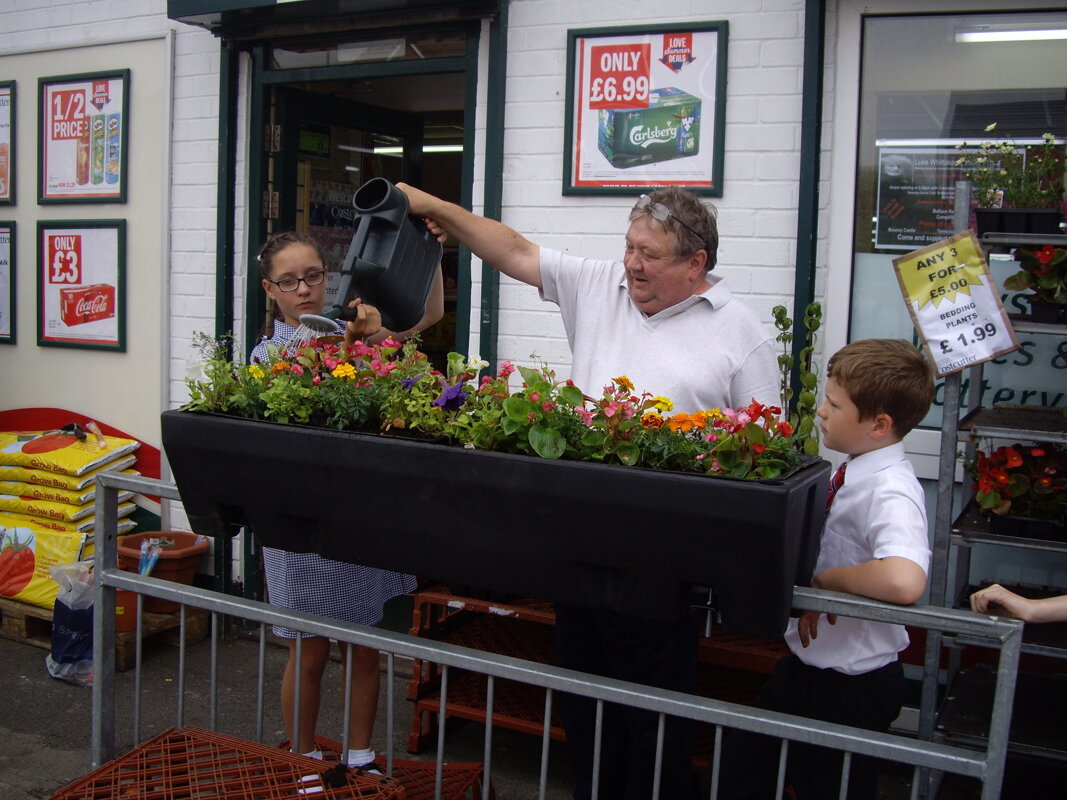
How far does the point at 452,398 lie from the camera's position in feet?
6.36

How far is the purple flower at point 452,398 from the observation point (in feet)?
6.33

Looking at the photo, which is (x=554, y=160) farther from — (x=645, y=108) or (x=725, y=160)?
(x=725, y=160)

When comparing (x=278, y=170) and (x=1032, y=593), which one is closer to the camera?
(x=1032, y=593)

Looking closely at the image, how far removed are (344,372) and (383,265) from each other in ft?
0.86

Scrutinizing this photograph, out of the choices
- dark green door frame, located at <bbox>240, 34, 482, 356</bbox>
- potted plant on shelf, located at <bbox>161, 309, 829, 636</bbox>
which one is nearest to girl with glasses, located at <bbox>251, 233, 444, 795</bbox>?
potted plant on shelf, located at <bbox>161, 309, 829, 636</bbox>

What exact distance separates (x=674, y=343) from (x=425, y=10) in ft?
7.65

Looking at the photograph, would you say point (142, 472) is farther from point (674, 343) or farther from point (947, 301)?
point (947, 301)

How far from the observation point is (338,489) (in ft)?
6.16

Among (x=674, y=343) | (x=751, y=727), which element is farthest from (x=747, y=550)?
(x=674, y=343)

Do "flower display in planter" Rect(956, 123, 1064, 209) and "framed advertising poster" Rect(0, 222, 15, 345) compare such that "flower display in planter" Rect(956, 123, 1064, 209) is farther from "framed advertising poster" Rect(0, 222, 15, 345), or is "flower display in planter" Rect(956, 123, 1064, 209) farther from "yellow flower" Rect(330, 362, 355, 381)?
"framed advertising poster" Rect(0, 222, 15, 345)

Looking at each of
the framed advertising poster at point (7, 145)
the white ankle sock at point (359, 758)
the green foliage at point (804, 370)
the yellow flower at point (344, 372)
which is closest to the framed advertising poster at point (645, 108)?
the green foliage at point (804, 370)

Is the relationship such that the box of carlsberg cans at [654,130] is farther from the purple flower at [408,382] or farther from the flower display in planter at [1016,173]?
the purple flower at [408,382]

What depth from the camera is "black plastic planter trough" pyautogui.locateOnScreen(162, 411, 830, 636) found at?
1581mm

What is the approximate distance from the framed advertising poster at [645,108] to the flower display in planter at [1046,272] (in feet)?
3.67
